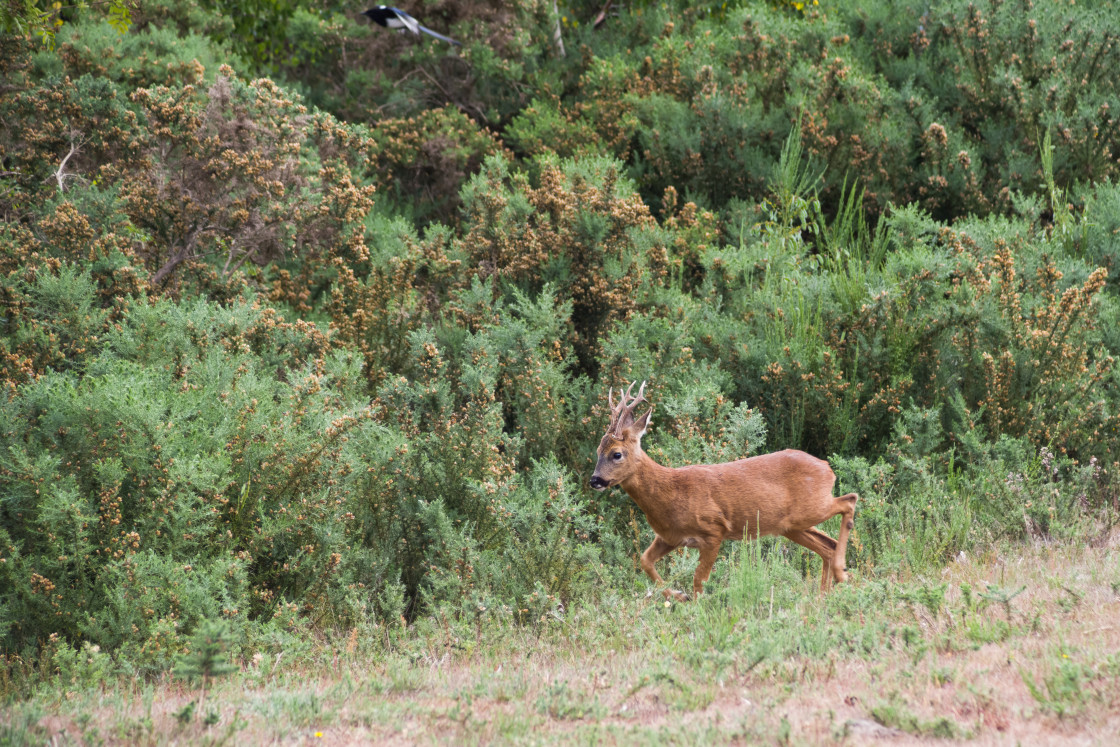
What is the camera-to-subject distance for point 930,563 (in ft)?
19.5

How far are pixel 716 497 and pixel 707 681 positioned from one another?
142 cm

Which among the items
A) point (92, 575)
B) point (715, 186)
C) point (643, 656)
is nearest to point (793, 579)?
point (643, 656)

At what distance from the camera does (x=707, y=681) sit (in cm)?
410

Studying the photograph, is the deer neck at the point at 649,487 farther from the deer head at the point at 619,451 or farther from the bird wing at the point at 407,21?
the bird wing at the point at 407,21

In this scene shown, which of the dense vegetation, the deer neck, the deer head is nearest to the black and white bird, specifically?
Answer: the dense vegetation

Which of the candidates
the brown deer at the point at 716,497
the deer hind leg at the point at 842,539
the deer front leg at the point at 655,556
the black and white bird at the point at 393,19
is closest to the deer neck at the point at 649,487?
the brown deer at the point at 716,497

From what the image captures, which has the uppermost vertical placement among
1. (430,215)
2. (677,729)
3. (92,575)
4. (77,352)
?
(677,729)

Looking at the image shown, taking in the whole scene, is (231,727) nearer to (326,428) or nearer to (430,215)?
(326,428)

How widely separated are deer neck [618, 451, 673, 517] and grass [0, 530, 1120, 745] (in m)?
0.50

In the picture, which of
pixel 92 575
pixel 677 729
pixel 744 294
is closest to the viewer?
pixel 677 729

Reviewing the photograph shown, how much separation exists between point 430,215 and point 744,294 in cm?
610

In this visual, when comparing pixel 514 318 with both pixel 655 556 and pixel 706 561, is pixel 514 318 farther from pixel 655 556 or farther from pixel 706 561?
pixel 706 561

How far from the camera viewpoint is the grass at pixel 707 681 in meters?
3.60

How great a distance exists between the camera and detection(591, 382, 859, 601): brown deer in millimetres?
5332
